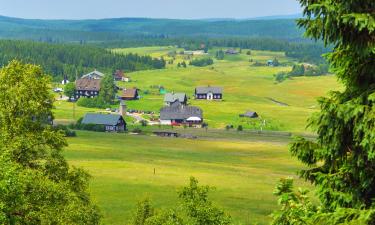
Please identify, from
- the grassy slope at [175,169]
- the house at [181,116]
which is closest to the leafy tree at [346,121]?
the grassy slope at [175,169]

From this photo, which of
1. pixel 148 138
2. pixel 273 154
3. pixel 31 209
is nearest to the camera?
pixel 31 209

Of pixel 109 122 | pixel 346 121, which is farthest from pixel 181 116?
pixel 346 121

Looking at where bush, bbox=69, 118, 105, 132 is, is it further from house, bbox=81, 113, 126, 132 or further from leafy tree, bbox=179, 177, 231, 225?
leafy tree, bbox=179, 177, 231, 225

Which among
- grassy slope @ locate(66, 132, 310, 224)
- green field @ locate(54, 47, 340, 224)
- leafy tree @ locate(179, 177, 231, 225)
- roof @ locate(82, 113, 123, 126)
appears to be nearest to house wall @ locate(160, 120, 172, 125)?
green field @ locate(54, 47, 340, 224)

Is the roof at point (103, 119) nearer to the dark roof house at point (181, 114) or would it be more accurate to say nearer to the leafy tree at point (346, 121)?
the dark roof house at point (181, 114)

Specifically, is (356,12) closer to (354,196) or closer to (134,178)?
(354,196)

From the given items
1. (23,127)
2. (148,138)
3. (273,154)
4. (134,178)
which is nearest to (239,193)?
(134,178)

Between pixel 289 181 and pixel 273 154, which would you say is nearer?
pixel 289 181
